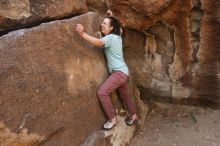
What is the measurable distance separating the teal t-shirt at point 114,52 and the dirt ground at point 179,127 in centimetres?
83

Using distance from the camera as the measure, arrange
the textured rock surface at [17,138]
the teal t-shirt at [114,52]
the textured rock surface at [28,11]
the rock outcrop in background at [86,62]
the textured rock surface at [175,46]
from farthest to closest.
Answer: the textured rock surface at [175,46], the teal t-shirt at [114,52], the textured rock surface at [28,11], the rock outcrop in background at [86,62], the textured rock surface at [17,138]

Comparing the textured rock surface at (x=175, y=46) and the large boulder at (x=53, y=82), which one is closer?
the large boulder at (x=53, y=82)

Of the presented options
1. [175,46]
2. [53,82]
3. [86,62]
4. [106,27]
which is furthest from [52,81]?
[175,46]

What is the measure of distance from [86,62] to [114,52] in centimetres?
28

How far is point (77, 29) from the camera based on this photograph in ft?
10.5

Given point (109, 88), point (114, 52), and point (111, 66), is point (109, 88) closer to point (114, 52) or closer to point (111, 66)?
point (111, 66)

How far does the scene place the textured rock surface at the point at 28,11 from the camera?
3100 mm

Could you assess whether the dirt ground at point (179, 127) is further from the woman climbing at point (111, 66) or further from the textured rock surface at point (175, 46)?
the woman climbing at point (111, 66)

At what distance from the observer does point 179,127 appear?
13.7ft

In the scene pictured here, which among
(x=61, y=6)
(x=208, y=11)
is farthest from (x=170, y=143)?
(x=61, y=6)

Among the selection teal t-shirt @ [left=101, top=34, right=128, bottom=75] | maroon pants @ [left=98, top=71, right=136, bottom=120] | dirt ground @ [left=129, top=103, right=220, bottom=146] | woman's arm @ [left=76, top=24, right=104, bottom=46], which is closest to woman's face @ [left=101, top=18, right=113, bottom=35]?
teal t-shirt @ [left=101, top=34, right=128, bottom=75]

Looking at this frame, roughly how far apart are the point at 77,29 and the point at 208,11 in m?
1.43

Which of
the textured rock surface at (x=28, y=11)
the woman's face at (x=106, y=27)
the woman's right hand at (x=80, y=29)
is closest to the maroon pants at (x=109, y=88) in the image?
the woman's face at (x=106, y=27)

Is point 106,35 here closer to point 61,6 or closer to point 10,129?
point 61,6
